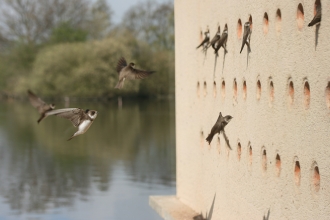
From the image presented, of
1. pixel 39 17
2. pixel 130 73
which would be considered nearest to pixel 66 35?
pixel 39 17

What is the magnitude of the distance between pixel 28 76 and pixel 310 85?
198 ft

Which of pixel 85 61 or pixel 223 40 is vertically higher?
pixel 85 61

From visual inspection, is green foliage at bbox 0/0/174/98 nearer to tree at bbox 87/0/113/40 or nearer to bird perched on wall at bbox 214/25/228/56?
tree at bbox 87/0/113/40

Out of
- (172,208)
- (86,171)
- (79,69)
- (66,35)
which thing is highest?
(66,35)

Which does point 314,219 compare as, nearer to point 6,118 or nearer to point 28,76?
point 6,118

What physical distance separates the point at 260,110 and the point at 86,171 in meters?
13.3

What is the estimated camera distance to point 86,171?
2034cm

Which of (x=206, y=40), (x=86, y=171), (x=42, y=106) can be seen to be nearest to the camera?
(x=42, y=106)

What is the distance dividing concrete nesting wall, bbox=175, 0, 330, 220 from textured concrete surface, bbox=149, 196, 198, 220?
0.17 metres

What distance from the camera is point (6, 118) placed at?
140 ft

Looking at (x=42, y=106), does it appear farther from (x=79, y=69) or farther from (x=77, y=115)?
(x=79, y=69)

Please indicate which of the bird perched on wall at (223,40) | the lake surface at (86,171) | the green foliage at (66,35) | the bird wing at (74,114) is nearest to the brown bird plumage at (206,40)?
the bird perched on wall at (223,40)

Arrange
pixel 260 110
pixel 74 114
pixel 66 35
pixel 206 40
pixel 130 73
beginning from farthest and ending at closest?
pixel 66 35 < pixel 206 40 < pixel 130 73 < pixel 260 110 < pixel 74 114

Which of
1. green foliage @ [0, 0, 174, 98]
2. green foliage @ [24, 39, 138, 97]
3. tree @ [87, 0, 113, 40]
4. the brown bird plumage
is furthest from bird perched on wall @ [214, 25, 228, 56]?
tree @ [87, 0, 113, 40]
